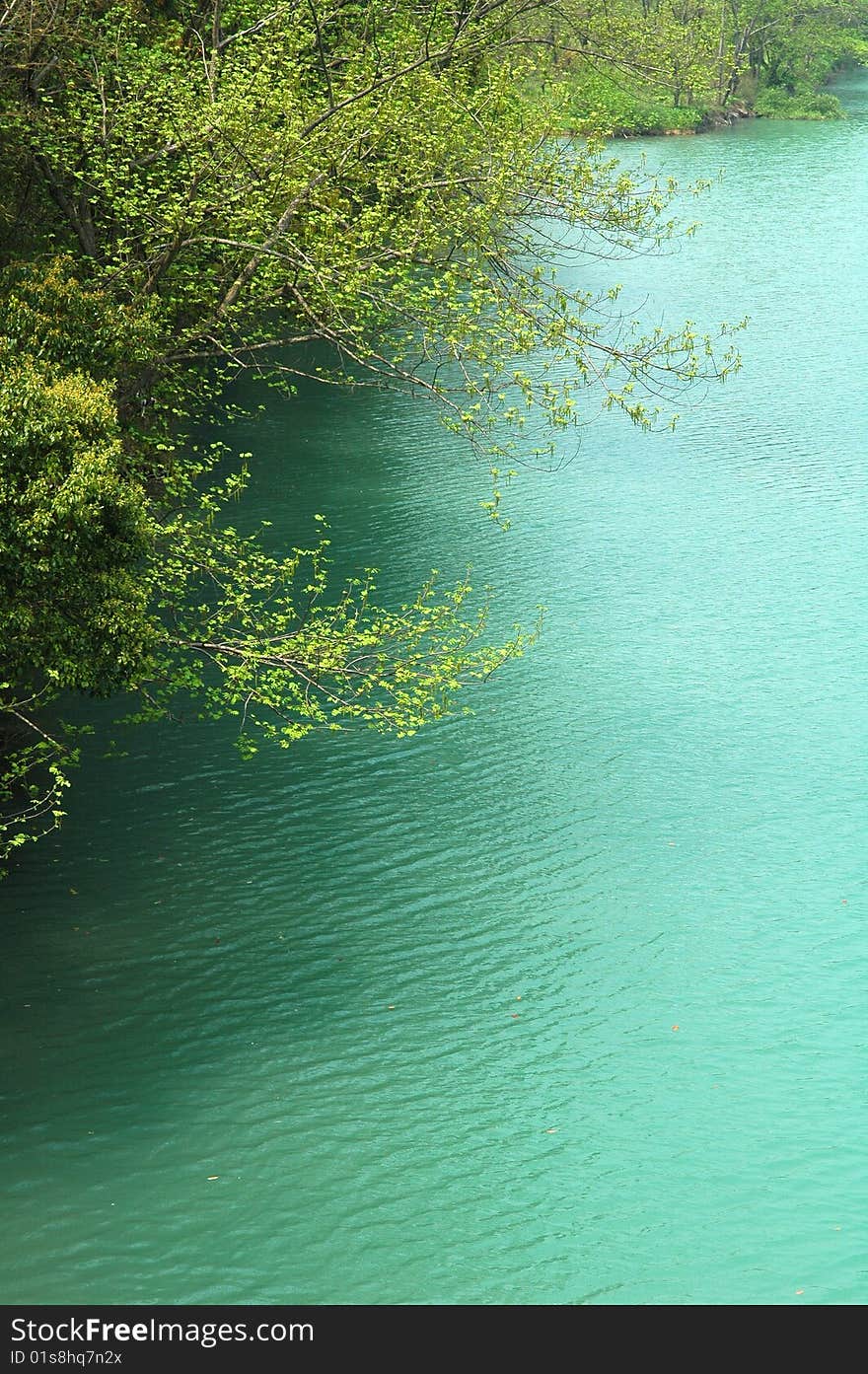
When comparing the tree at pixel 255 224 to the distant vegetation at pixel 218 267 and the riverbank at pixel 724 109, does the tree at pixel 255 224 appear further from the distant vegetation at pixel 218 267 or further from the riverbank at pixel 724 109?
the riverbank at pixel 724 109

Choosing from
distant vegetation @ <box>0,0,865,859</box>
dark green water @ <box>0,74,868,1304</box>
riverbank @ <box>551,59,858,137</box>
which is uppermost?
riverbank @ <box>551,59,858,137</box>

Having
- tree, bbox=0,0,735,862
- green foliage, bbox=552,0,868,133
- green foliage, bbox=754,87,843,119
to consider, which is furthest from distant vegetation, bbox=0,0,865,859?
green foliage, bbox=754,87,843,119

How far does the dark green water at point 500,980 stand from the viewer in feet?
28.4

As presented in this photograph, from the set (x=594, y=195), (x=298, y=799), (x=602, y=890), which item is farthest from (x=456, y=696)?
(x=594, y=195)

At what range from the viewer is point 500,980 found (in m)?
11.3

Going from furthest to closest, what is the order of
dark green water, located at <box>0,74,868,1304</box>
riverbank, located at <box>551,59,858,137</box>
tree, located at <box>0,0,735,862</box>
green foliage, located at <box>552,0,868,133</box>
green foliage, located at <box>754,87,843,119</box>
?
green foliage, located at <box>754,87,843,119</box>, riverbank, located at <box>551,59,858,137</box>, green foliage, located at <box>552,0,868,133</box>, tree, located at <box>0,0,735,862</box>, dark green water, located at <box>0,74,868,1304</box>

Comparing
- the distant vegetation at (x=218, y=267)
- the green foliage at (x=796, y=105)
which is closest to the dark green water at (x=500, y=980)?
the distant vegetation at (x=218, y=267)

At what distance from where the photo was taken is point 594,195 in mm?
14562

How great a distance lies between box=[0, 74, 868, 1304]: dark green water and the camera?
8.66 meters

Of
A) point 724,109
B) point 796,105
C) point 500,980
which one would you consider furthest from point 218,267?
point 796,105

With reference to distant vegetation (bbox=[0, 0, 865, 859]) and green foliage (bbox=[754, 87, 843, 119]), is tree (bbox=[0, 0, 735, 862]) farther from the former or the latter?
green foliage (bbox=[754, 87, 843, 119])

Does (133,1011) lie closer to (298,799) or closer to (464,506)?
(298,799)

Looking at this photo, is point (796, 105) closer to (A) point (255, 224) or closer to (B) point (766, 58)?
(B) point (766, 58)

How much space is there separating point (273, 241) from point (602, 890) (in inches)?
245
